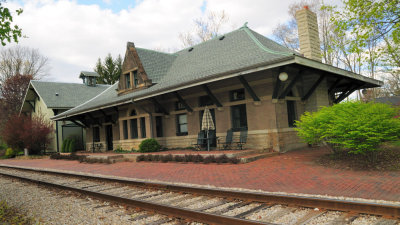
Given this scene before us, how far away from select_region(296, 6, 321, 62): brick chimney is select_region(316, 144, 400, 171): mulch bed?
609 cm

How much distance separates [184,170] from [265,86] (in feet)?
17.1

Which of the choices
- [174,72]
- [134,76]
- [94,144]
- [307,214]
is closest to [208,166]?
[307,214]

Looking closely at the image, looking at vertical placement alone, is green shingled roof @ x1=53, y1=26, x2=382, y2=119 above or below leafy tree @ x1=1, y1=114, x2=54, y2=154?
above

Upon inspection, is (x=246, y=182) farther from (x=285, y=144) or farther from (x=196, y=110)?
(x=196, y=110)

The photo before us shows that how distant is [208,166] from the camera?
35.3ft

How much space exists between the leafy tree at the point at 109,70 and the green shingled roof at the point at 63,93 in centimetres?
1447

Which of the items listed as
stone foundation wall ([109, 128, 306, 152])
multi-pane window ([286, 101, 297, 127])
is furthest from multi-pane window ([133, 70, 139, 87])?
multi-pane window ([286, 101, 297, 127])

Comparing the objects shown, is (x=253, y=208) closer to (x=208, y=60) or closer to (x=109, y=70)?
Result: (x=208, y=60)

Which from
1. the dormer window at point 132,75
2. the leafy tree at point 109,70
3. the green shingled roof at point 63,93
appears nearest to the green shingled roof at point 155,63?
the dormer window at point 132,75

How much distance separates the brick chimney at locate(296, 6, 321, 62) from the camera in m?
14.2

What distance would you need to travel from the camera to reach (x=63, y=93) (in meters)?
31.9

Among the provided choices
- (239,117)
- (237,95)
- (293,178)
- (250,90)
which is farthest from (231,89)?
(293,178)

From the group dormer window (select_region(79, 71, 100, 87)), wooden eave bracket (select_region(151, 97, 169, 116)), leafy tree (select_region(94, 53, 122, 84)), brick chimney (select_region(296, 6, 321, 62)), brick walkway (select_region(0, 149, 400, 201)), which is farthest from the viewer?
leafy tree (select_region(94, 53, 122, 84))

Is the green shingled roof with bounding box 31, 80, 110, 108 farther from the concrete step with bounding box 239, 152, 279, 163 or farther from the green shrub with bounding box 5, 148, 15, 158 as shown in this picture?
the concrete step with bounding box 239, 152, 279, 163
